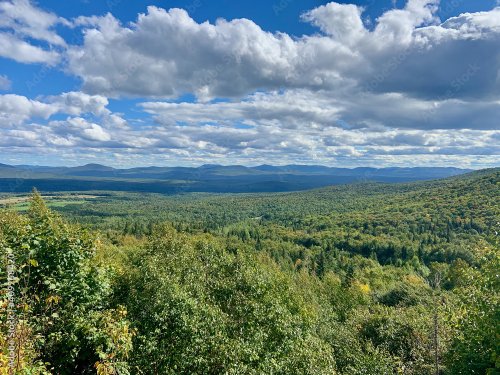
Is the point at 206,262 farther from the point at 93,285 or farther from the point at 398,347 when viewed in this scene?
the point at 398,347

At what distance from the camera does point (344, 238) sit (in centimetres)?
15162

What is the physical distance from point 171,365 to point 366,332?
26.3 meters

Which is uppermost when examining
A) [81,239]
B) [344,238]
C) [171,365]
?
[81,239]

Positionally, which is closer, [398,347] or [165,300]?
[165,300]

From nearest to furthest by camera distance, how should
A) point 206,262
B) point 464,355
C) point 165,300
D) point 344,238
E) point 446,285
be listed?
point 464,355, point 165,300, point 206,262, point 446,285, point 344,238

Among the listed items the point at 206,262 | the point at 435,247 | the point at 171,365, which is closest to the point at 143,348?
the point at 171,365

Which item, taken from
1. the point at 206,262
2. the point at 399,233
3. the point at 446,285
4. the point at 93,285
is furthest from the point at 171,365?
the point at 399,233

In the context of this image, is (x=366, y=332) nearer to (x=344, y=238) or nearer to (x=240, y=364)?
(x=240, y=364)

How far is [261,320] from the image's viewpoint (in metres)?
17.9

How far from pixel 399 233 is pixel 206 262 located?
149 meters

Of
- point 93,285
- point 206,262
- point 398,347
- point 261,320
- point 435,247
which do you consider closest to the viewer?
point 93,285

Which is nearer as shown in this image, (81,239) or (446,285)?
(81,239)

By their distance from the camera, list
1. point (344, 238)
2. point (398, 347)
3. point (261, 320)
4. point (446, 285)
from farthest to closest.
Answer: point (344, 238) < point (446, 285) < point (398, 347) < point (261, 320)

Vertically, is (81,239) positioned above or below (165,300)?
above
